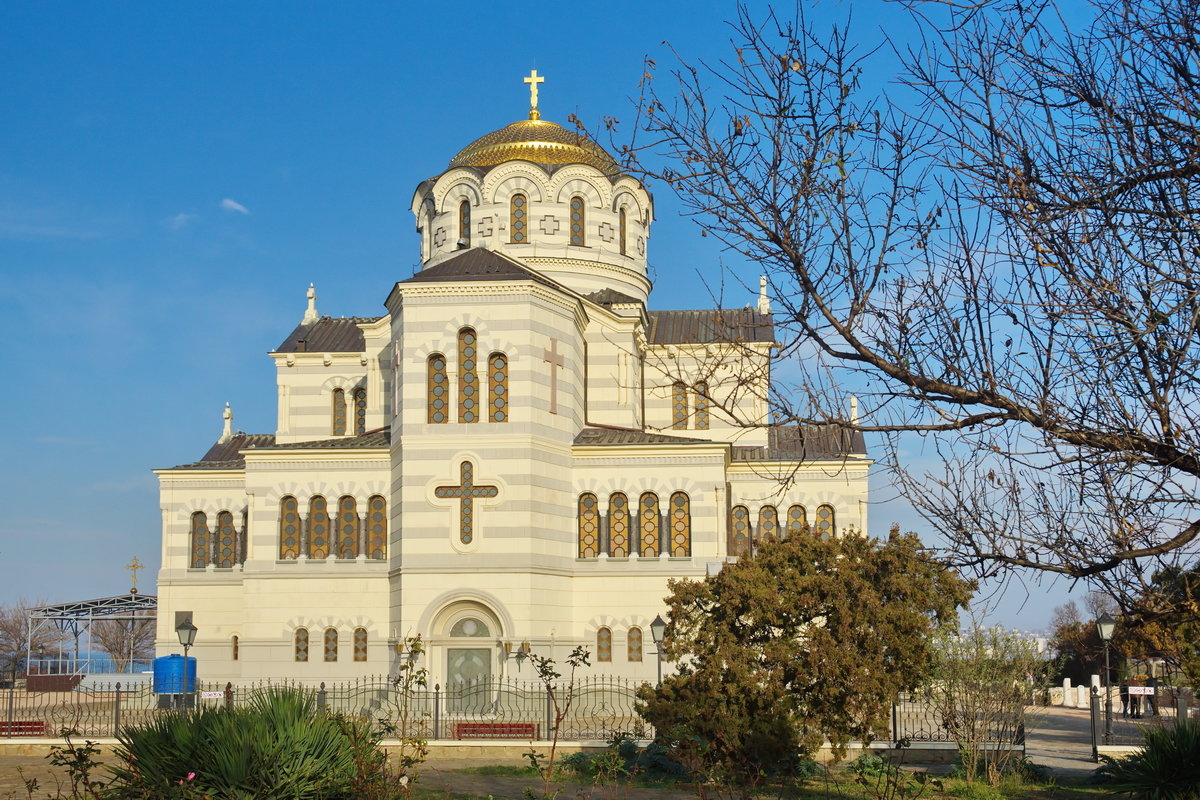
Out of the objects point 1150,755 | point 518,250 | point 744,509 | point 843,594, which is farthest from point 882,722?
point 518,250

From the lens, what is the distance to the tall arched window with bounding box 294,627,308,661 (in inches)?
1253

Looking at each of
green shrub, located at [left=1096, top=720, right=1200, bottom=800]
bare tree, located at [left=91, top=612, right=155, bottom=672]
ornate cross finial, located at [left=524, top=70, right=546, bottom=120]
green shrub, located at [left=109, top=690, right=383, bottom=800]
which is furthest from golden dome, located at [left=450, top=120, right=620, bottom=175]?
bare tree, located at [left=91, top=612, right=155, bottom=672]

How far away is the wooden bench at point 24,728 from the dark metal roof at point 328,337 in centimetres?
1493

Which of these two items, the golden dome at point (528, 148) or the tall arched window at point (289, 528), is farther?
the golden dome at point (528, 148)

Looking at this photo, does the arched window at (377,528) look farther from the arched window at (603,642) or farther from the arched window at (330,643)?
the arched window at (603,642)

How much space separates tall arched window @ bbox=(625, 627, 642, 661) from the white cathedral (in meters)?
0.06

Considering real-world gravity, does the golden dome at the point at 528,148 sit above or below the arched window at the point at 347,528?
above

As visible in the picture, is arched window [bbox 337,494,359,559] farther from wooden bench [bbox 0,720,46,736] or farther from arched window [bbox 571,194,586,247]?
arched window [bbox 571,194,586,247]

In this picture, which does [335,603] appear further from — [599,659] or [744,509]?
[744,509]

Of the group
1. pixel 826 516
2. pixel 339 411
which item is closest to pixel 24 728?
pixel 339 411

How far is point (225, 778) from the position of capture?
1148 cm

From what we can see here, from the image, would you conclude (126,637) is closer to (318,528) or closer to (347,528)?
(318,528)

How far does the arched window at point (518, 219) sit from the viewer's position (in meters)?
36.7

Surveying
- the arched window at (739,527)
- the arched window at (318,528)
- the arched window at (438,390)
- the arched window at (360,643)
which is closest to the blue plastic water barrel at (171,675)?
the arched window at (318,528)
